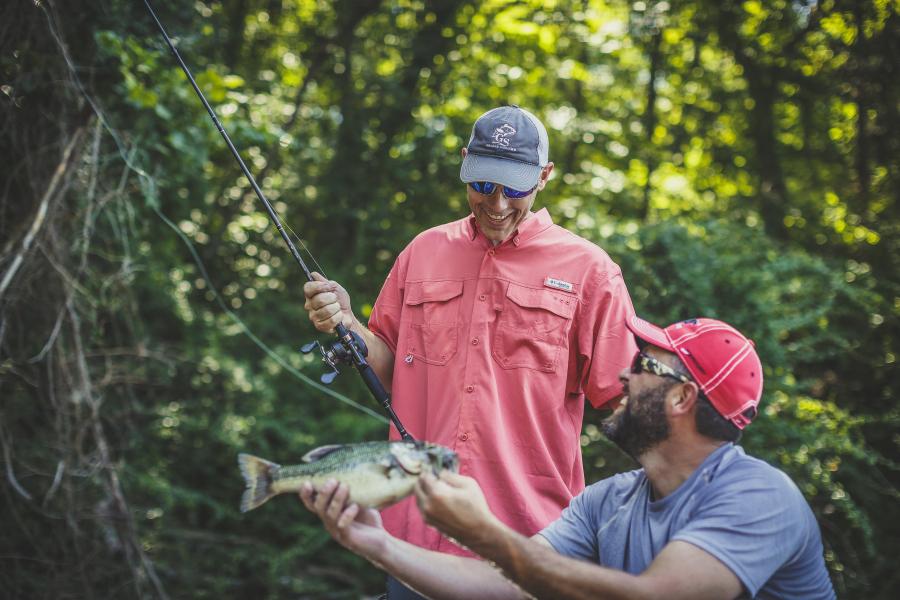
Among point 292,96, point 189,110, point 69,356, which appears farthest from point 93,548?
point 292,96

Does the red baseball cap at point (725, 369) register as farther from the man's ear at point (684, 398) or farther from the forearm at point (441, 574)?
the forearm at point (441, 574)

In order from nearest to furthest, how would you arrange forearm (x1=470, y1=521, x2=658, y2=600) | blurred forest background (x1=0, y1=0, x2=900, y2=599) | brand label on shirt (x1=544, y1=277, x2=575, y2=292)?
forearm (x1=470, y1=521, x2=658, y2=600) → brand label on shirt (x1=544, y1=277, x2=575, y2=292) → blurred forest background (x1=0, y1=0, x2=900, y2=599)

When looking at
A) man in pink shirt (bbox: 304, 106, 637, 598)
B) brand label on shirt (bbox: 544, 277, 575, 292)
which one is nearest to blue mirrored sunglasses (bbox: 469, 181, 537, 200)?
man in pink shirt (bbox: 304, 106, 637, 598)

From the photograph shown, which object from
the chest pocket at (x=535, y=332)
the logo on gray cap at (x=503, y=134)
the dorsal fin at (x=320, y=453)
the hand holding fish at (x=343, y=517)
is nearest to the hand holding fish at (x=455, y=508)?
the hand holding fish at (x=343, y=517)

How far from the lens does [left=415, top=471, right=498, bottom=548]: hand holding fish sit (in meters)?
1.93

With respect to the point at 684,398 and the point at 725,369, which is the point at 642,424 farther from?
the point at 725,369

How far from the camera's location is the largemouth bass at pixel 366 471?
2.01 m

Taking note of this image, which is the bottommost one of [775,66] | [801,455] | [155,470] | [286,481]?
[155,470]

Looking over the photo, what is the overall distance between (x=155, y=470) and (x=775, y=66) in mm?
6670

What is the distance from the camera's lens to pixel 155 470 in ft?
19.6

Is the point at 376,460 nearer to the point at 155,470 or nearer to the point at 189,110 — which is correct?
the point at 189,110

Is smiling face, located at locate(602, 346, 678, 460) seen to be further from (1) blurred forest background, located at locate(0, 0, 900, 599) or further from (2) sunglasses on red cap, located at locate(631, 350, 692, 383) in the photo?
(1) blurred forest background, located at locate(0, 0, 900, 599)

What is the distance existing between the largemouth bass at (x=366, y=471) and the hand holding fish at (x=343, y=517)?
2cm

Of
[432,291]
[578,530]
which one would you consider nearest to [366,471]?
[578,530]
